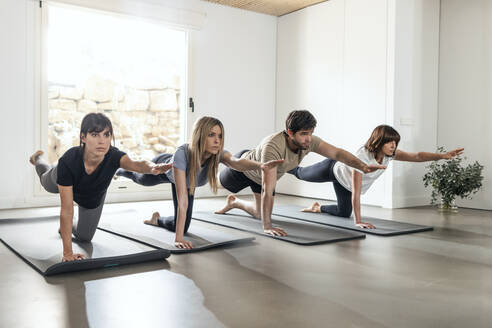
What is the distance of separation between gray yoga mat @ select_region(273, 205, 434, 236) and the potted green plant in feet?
3.73

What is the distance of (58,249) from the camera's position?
279 cm

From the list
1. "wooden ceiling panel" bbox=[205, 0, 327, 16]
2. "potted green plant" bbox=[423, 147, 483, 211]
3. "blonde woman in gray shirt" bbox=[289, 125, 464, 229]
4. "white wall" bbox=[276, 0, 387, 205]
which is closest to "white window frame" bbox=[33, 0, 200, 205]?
"wooden ceiling panel" bbox=[205, 0, 327, 16]

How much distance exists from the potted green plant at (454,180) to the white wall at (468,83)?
231mm

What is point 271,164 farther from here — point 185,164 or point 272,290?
point 272,290

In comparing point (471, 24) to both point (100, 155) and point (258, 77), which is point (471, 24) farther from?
point (100, 155)

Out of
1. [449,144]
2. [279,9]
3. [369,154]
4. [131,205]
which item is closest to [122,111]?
[131,205]

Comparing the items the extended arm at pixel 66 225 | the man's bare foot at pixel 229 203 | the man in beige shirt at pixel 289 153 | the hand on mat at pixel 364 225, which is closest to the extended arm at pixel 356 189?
the hand on mat at pixel 364 225

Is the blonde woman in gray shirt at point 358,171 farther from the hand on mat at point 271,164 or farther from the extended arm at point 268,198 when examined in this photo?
the hand on mat at point 271,164

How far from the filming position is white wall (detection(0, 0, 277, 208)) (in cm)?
477

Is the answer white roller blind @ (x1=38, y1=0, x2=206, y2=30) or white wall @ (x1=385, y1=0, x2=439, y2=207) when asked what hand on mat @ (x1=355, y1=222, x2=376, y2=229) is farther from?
white roller blind @ (x1=38, y1=0, x2=206, y2=30)

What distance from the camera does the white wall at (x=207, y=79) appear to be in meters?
4.77

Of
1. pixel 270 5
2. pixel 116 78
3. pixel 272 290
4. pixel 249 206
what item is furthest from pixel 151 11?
pixel 272 290

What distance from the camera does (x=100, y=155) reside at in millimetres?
2592

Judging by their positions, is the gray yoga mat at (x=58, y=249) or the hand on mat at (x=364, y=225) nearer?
the gray yoga mat at (x=58, y=249)
